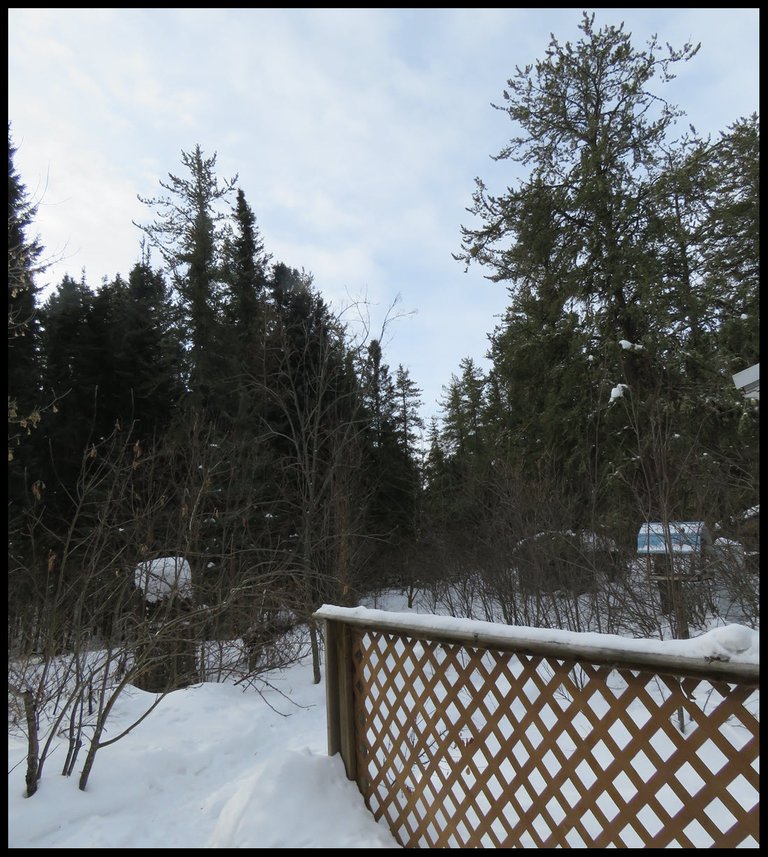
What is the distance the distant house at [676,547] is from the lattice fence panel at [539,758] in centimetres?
198

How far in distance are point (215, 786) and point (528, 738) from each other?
9.41 ft

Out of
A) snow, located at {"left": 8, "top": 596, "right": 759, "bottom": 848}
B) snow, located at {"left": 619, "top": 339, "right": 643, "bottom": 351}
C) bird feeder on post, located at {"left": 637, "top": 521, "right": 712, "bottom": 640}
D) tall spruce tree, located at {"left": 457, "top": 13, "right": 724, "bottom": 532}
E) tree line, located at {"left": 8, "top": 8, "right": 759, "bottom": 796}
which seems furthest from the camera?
tall spruce tree, located at {"left": 457, "top": 13, "right": 724, "bottom": 532}

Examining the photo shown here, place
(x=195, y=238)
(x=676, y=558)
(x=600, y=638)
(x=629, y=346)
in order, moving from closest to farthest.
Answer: (x=600, y=638)
(x=676, y=558)
(x=629, y=346)
(x=195, y=238)

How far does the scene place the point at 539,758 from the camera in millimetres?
1992

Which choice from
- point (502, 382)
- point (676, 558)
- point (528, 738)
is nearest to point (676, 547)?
point (676, 558)

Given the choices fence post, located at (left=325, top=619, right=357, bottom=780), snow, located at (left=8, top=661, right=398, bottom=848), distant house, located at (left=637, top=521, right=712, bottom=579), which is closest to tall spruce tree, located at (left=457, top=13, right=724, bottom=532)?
distant house, located at (left=637, top=521, right=712, bottom=579)

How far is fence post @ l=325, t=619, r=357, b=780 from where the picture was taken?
2.87 m

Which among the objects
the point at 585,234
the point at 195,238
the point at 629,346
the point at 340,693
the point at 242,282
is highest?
the point at 195,238

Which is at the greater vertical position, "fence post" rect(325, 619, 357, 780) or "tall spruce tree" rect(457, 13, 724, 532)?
"tall spruce tree" rect(457, 13, 724, 532)

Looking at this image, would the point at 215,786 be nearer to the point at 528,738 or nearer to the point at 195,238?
the point at 528,738

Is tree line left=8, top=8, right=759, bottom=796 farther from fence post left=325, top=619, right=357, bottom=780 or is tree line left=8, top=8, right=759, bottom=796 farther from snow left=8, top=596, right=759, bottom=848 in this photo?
fence post left=325, top=619, right=357, bottom=780

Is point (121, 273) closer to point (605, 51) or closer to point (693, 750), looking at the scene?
point (605, 51)

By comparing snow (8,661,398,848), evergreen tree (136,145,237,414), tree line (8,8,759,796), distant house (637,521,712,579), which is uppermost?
evergreen tree (136,145,237,414)

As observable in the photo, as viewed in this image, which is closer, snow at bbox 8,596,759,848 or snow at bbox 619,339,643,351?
snow at bbox 8,596,759,848
